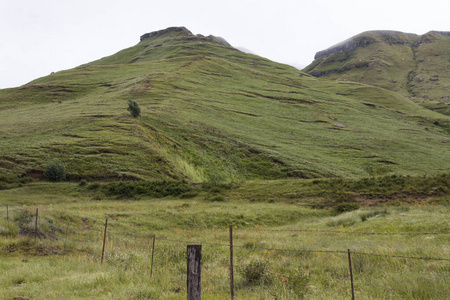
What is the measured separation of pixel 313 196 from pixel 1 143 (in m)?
44.9

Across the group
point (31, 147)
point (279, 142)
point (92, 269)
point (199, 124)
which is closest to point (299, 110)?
point (279, 142)

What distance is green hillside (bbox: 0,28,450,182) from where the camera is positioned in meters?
43.8

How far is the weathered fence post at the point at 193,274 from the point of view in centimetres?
593

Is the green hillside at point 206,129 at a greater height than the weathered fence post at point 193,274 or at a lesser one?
greater

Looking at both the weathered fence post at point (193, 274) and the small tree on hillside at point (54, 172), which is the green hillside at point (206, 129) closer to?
the small tree on hillside at point (54, 172)

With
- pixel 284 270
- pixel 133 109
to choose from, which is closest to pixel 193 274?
pixel 284 270

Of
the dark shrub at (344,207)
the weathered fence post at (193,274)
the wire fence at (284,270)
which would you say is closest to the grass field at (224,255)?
the wire fence at (284,270)

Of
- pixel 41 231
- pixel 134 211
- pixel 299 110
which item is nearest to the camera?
pixel 41 231

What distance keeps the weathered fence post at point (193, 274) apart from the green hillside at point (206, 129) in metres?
34.8

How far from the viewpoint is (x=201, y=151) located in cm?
5538

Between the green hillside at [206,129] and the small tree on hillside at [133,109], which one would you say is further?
the small tree on hillside at [133,109]

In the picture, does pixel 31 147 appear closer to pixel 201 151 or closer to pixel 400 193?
pixel 201 151

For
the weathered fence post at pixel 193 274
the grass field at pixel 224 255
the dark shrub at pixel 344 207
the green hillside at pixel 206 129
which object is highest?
the green hillside at pixel 206 129

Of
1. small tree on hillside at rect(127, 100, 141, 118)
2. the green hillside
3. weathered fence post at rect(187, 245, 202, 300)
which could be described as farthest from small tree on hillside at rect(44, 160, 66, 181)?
weathered fence post at rect(187, 245, 202, 300)
